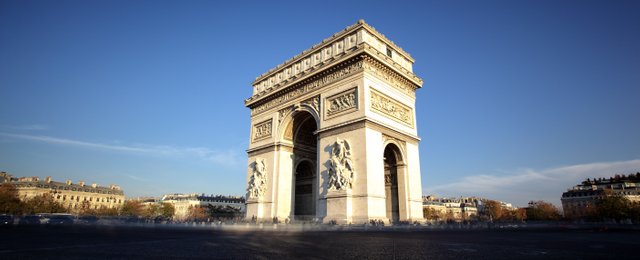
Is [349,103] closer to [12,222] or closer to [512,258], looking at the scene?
[512,258]

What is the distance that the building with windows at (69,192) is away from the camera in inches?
2542

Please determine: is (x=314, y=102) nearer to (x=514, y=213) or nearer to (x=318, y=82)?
A: (x=318, y=82)

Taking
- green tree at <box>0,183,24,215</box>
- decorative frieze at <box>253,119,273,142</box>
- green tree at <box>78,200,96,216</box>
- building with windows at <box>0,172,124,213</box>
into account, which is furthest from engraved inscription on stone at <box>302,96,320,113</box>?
building with windows at <box>0,172,124,213</box>

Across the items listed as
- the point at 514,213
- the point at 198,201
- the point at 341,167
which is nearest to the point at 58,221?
the point at 341,167

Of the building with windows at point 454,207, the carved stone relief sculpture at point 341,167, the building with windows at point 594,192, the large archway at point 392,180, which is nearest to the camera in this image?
the carved stone relief sculpture at point 341,167

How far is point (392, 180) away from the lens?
A: 67.8 feet

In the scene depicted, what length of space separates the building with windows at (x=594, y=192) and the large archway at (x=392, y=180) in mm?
58869

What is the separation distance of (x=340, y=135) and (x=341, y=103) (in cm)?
186

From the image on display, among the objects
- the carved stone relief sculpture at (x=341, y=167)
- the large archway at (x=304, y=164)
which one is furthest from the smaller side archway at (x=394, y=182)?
the large archway at (x=304, y=164)

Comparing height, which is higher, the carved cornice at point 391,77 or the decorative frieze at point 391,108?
the carved cornice at point 391,77

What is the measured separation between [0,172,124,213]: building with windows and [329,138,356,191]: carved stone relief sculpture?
218ft

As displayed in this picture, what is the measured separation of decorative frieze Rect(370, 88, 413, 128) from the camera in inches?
736

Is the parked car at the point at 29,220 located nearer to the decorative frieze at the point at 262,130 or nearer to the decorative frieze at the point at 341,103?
the decorative frieze at the point at 262,130

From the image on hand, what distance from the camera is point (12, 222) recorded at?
48.1 ft
